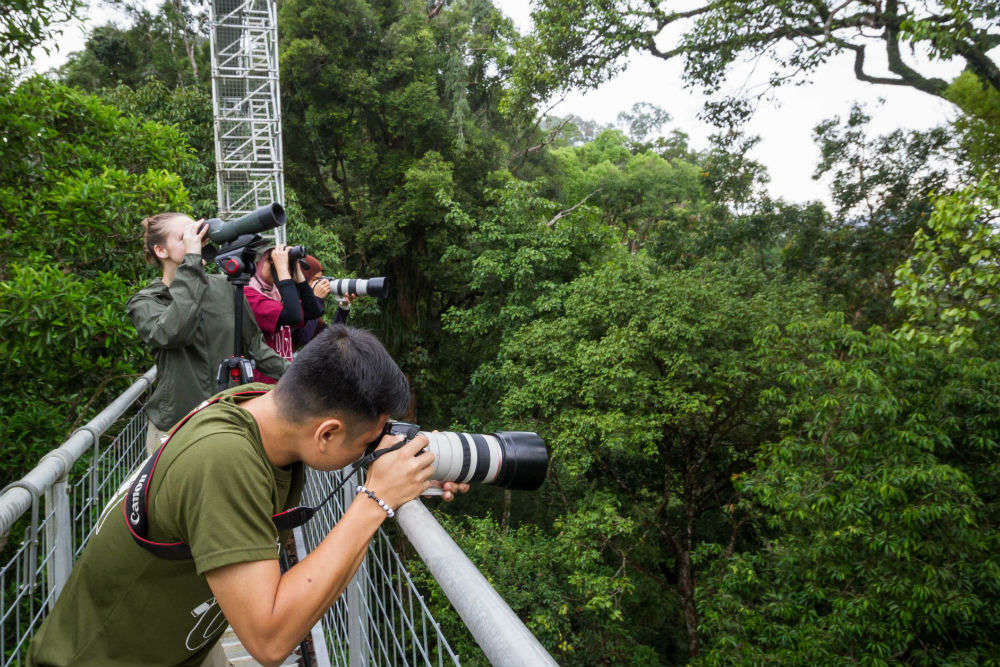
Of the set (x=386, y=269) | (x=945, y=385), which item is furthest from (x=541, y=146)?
(x=945, y=385)

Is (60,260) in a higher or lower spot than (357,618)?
higher

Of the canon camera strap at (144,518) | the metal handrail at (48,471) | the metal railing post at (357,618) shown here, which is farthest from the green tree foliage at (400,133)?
the canon camera strap at (144,518)

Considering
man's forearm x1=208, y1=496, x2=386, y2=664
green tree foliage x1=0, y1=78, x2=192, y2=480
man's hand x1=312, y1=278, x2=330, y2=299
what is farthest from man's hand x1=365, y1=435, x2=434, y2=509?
green tree foliage x1=0, y1=78, x2=192, y2=480

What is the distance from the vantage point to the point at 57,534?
1632 millimetres

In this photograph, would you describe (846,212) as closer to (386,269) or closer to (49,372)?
(386,269)

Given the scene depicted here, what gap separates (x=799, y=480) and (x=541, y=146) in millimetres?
10420

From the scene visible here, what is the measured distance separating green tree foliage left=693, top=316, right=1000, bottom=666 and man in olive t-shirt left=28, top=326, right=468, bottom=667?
488 cm

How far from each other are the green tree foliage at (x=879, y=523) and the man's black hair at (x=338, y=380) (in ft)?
16.0

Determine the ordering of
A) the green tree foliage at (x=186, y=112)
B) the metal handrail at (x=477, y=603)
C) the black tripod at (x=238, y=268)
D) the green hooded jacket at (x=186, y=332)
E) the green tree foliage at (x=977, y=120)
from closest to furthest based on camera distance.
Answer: the metal handrail at (x=477, y=603), the green hooded jacket at (x=186, y=332), the black tripod at (x=238, y=268), the green tree foliage at (x=977, y=120), the green tree foliage at (x=186, y=112)

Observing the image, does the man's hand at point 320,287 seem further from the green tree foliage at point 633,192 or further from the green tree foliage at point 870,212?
the green tree foliage at point 633,192

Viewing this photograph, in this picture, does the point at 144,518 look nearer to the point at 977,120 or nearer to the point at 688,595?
the point at 688,595

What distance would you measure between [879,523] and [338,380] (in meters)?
5.50

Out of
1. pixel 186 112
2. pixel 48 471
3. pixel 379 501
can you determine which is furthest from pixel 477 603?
pixel 186 112

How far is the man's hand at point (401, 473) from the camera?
1072mm
